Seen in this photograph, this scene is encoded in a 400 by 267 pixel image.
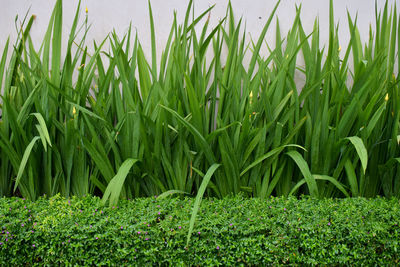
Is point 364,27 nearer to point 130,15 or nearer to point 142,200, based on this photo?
point 130,15

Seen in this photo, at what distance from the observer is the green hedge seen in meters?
1.40

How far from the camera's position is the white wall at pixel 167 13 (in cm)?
242

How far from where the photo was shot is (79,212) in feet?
5.09

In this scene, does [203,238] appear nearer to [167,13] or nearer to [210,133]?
[210,133]

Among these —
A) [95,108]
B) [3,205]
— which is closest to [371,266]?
[95,108]

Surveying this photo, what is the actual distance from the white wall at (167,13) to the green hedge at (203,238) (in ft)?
4.42

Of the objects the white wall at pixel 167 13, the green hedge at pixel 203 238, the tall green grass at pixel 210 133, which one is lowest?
the green hedge at pixel 203 238

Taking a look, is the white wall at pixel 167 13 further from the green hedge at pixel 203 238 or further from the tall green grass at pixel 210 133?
the green hedge at pixel 203 238

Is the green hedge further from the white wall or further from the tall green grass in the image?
the white wall

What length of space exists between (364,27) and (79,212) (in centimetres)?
212

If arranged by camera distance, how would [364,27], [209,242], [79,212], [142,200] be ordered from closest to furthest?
[209,242] < [79,212] < [142,200] < [364,27]

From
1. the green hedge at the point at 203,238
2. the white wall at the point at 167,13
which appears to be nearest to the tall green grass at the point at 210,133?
the green hedge at the point at 203,238

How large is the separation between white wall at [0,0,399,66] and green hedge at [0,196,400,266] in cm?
135

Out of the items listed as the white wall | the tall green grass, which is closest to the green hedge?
the tall green grass
